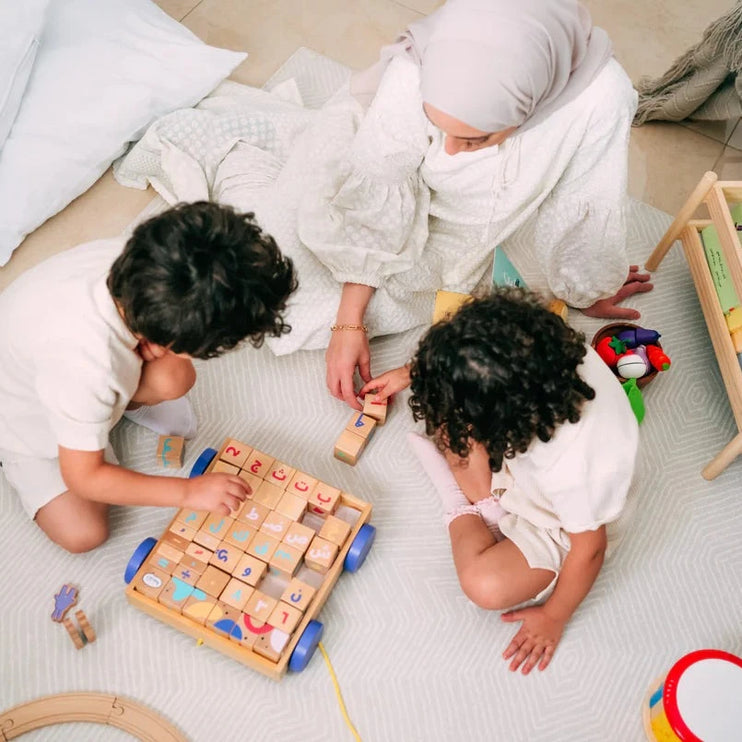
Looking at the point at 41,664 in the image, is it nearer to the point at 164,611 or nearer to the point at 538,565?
the point at 164,611

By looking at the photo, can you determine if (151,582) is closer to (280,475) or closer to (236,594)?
(236,594)

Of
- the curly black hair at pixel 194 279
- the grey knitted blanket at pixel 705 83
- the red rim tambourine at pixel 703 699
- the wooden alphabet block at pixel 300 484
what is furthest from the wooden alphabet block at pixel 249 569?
the grey knitted blanket at pixel 705 83

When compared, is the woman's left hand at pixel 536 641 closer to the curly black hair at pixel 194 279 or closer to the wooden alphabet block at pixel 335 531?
the wooden alphabet block at pixel 335 531

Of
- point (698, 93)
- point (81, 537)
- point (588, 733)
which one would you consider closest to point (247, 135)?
point (81, 537)

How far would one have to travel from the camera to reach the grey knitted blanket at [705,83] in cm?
142

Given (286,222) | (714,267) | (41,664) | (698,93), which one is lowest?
(41,664)

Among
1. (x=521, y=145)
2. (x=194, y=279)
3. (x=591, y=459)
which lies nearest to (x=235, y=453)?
(x=194, y=279)

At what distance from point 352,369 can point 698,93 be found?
3.16ft

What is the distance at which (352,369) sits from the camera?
1185 mm

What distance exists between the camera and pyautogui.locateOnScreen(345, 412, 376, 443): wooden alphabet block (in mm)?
1183

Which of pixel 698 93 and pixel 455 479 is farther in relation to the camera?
pixel 698 93

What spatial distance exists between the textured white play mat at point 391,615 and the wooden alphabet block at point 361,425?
1.7 inches

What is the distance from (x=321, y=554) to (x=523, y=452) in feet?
1.05

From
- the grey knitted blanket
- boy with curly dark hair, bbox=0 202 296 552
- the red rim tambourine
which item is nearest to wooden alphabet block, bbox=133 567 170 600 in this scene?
boy with curly dark hair, bbox=0 202 296 552
